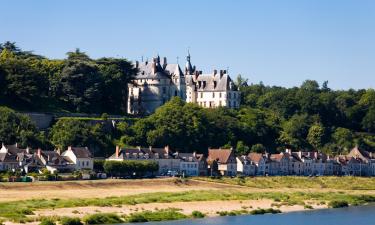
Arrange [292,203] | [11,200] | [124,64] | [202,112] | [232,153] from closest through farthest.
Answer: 1. [11,200]
2. [292,203]
3. [232,153]
4. [202,112]
5. [124,64]

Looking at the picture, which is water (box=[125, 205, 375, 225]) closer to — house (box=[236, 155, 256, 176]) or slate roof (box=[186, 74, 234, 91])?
house (box=[236, 155, 256, 176])

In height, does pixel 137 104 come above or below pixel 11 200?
above

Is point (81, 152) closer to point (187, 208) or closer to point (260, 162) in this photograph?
point (187, 208)

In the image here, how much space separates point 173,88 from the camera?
4550 inches

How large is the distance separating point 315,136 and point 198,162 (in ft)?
89.0

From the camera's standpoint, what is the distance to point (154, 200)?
68.4 metres

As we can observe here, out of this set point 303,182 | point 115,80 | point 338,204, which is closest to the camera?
point 338,204

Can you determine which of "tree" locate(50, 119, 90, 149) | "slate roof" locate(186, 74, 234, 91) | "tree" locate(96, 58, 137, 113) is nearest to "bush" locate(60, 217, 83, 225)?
"tree" locate(50, 119, 90, 149)

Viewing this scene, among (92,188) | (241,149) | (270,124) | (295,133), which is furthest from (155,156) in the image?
(295,133)

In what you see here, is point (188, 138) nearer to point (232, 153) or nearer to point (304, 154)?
point (232, 153)

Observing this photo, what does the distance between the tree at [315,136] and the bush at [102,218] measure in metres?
59.2

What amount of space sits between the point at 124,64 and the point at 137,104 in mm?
7762

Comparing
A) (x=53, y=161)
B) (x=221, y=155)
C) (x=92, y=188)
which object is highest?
(x=221, y=155)

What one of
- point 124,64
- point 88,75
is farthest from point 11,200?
point 124,64
